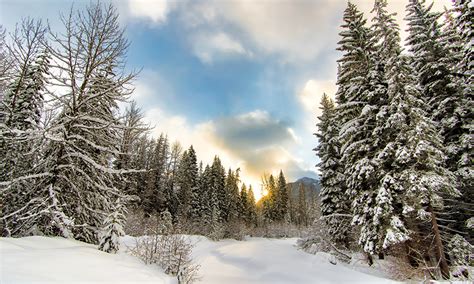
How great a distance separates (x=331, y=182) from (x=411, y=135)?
949cm

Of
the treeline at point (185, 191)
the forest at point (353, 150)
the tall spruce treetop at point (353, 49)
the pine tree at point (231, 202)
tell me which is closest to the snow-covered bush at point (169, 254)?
the forest at point (353, 150)

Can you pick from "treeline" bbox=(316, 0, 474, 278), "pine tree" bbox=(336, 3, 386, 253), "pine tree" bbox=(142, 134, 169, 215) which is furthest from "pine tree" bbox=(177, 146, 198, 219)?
"pine tree" bbox=(336, 3, 386, 253)

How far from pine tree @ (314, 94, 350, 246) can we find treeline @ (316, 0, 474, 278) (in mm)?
1286

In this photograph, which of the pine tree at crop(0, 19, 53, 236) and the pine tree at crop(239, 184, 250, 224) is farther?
the pine tree at crop(239, 184, 250, 224)

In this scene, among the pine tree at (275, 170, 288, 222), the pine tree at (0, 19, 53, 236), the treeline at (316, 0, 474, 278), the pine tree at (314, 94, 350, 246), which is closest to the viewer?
the pine tree at (0, 19, 53, 236)

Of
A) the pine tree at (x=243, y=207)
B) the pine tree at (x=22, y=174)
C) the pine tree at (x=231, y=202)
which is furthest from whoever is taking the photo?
the pine tree at (x=243, y=207)

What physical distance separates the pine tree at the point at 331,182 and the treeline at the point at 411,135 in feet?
4.22

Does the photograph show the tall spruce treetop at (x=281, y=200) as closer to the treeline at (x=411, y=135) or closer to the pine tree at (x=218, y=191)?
the pine tree at (x=218, y=191)

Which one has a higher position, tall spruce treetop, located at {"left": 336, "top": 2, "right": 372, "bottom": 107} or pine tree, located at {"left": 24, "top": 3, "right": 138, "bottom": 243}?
tall spruce treetop, located at {"left": 336, "top": 2, "right": 372, "bottom": 107}

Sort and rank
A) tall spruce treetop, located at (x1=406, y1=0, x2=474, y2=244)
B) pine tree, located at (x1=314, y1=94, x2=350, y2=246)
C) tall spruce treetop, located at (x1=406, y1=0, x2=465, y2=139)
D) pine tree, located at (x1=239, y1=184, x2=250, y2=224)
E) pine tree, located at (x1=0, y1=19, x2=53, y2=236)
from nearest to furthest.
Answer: pine tree, located at (x1=0, y1=19, x2=53, y2=236) < tall spruce treetop, located at (x1=406, y1=0, x2=474, y2=244) < tall spruce treetop, located at (x1=406, y1=0, x2=465, y2=139) < pine tree, located at (x1=314, y1=94, x2=350, y2=246) < pine tree, located at (x1=239, y1=184, x2=250, y2=224)

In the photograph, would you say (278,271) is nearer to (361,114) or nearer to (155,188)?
(361,114)

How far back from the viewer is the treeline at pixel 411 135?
440 inches

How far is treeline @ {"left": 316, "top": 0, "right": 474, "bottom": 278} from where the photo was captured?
36.7 feet

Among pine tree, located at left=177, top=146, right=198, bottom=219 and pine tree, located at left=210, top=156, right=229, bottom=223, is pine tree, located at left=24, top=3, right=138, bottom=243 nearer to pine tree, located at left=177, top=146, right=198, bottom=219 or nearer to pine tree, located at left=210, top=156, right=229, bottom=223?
pine tree, located at left=177, top=146, right=198, bottom=219
